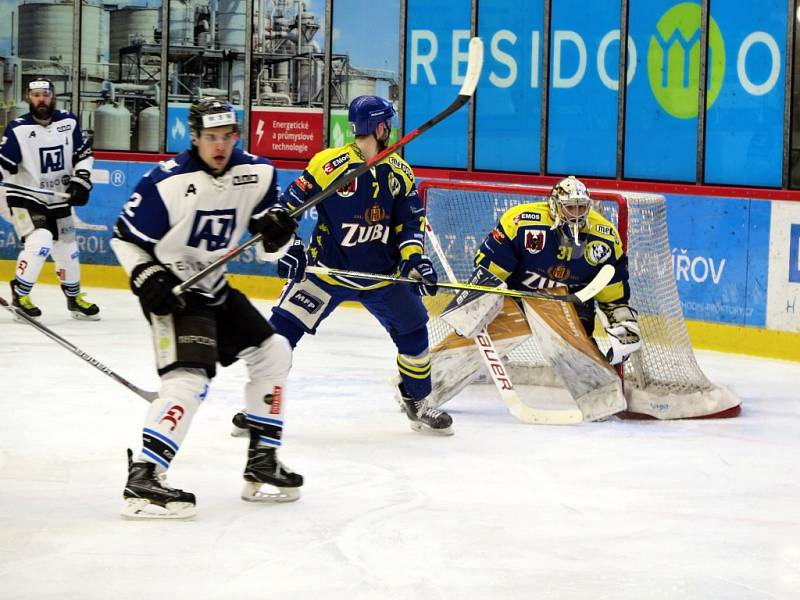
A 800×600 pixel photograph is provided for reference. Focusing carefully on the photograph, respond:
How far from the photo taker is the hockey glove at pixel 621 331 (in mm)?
5660

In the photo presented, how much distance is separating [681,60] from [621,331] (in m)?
3.38

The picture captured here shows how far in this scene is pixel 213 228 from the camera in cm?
394

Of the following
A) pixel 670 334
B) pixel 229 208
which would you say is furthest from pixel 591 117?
pixel 229 208

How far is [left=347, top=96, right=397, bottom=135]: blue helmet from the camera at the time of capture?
5.01m

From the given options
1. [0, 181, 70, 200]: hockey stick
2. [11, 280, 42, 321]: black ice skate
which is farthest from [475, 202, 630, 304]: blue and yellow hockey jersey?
[11, 280, 42, 321]: black ice skate

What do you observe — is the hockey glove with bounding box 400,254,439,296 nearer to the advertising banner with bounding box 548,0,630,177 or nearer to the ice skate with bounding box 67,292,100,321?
the ice skate with bounding box 67,292,100,321

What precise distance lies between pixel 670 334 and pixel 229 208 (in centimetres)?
268

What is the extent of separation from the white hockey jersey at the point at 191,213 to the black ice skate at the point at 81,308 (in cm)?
433

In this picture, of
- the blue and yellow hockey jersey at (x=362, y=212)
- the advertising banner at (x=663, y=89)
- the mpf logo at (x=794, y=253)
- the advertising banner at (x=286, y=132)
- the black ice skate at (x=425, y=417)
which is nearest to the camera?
the blue and yellow hockey jersey at (x=362, y=212)

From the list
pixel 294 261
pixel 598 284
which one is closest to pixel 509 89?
pixel 598 284

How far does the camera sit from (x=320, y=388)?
246 inches

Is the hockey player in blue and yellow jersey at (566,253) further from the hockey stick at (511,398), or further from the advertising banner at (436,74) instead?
the advertising banner at (436,74)

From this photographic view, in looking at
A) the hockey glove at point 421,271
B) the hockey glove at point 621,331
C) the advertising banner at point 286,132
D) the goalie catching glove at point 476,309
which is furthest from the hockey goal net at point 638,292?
the advertising banner at point 286,132

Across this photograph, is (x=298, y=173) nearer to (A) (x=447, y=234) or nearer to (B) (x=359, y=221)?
(A) (x=447, y=234)
